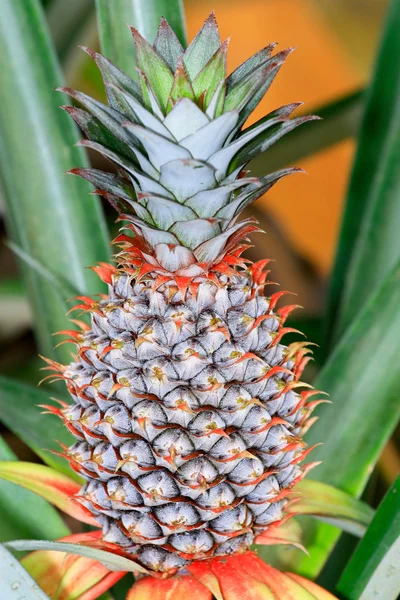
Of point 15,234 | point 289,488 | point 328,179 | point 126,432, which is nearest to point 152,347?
point 126,432

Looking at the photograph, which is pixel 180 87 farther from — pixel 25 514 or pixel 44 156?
pixel 25 514

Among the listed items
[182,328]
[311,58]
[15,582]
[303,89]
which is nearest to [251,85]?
[182,328]

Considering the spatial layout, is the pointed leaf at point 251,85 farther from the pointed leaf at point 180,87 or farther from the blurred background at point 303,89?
the blurred background at point 303,89

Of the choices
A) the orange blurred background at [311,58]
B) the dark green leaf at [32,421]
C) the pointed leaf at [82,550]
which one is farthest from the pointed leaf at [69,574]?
the orange blurred background at [311,58]

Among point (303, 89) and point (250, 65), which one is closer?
point (250, 65)

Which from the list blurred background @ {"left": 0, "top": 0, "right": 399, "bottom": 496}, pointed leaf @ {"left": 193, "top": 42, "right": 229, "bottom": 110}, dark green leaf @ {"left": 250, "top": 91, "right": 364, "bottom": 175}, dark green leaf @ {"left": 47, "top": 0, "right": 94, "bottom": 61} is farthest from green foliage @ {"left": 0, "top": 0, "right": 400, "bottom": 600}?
blurred background @ {"left": 0, "top": 0, "right": 399, "bottom": 496}

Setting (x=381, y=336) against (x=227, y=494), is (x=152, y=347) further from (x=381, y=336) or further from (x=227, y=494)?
(x=381, y=336)
